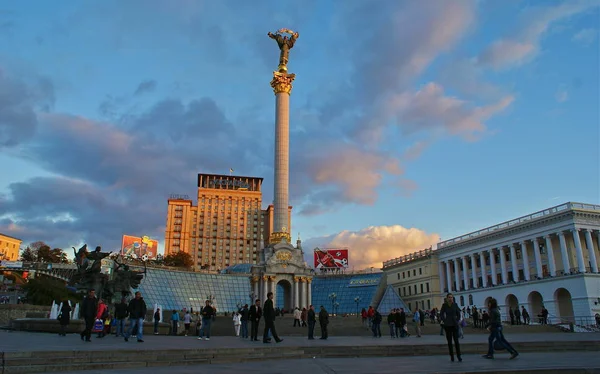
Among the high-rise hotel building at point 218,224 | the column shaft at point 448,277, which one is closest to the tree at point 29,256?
the high-rise hotel building at point 218,224

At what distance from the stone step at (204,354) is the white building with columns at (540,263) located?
108 feet

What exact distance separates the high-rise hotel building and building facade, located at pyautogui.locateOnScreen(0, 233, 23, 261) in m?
46.2

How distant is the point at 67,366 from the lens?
12.2 meters

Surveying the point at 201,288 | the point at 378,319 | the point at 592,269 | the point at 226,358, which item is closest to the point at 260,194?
the point at 201,288

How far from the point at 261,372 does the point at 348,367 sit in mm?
2515

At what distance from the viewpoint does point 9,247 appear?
145875mm

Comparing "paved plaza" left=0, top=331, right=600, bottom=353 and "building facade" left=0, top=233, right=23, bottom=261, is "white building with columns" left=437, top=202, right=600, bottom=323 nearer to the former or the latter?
"paved plaza" left=0, top=331, right=600, bottom=353

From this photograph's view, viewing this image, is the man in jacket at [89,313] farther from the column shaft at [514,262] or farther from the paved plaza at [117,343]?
the column shaft at [514,262]

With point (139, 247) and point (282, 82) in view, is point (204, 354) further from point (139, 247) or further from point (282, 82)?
point (139, 247)

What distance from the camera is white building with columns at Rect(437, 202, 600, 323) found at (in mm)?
53875

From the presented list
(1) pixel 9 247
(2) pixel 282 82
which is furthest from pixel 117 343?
(1) pixel 9 247

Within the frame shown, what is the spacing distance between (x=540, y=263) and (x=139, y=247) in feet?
281

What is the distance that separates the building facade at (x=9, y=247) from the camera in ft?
465

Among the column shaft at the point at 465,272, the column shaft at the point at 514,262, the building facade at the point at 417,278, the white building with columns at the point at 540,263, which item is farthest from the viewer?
the building facade at the point at 417,278
